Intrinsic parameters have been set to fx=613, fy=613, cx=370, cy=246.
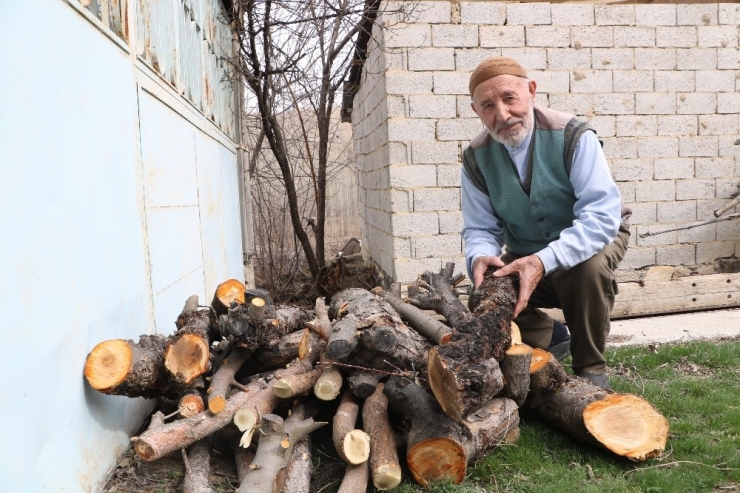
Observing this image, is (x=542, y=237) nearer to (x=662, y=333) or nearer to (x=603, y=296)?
(x=603, y=296)

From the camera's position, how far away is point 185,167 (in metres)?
4.46

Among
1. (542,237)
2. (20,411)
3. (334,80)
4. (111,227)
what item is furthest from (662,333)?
(334,80)

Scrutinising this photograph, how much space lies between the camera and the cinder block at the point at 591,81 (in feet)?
21.3

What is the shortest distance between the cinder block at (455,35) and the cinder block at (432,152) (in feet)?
3.31

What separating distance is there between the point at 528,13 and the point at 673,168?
2309 millimetres

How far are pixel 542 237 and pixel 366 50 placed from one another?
5063mm

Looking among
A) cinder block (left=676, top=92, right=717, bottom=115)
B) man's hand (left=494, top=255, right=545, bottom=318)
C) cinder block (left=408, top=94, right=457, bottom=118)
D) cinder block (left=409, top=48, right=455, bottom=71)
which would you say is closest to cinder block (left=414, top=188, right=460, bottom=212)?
cinder block (left=408, top=94, right=457, bottom=118)

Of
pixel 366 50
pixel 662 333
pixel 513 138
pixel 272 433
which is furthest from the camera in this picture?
pixel 366 50

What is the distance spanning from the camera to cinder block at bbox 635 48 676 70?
6.59 meters

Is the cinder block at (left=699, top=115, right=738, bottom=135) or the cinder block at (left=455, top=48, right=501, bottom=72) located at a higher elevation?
the cinder block at (left=455, top=48, right=501, bottom=72)

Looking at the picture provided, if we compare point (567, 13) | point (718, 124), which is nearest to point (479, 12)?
point (567, 13)

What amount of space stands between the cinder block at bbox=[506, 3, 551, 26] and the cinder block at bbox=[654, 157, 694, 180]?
197 centimetres

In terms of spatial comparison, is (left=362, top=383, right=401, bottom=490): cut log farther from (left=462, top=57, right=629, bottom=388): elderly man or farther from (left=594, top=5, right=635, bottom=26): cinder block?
(left=594, top=5, right=635, bottom=26): cinder block

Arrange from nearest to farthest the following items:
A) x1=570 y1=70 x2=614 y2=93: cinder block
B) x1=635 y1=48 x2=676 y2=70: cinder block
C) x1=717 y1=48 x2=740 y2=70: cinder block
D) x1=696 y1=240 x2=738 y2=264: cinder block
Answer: x1=570 y1=70 x2=614 y2=93: cinder block
x1=635 y1=48 x2=676 y2=70: cinder block
x1=717 y1=48 x2=740 y2=70: cinder block
x1=696 y1=240 x2=738 y2=264: cinder block
